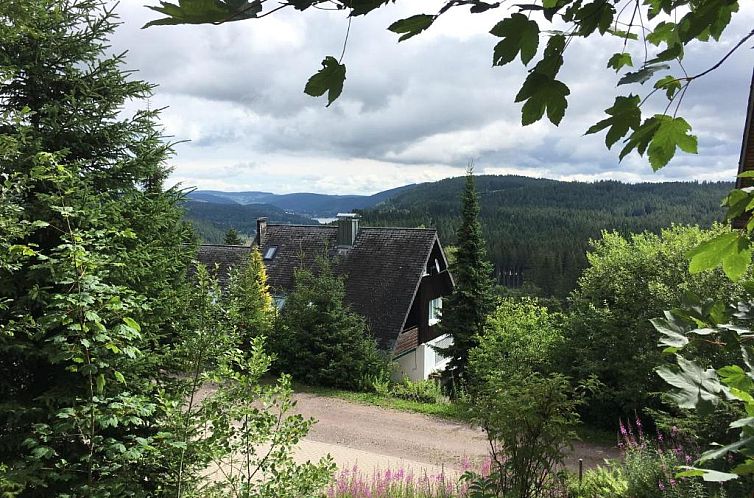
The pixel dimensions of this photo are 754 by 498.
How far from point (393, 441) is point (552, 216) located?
127 m

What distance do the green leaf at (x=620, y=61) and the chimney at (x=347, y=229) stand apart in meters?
22.5

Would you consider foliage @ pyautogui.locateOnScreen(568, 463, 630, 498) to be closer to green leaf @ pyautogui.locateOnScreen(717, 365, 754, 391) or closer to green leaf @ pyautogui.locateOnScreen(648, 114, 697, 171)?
green leaf @ pyautogui.locateOnScreen(717, 365, 754, 391)

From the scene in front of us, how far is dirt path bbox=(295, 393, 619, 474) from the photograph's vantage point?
416 inches

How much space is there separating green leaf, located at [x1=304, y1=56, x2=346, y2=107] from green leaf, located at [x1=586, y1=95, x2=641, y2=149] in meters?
0.61

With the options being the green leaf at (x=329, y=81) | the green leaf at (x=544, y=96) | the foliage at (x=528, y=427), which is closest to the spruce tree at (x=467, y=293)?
the foliage at (x=528, y=427)

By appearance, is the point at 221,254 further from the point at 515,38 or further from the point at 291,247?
the point at 515,38

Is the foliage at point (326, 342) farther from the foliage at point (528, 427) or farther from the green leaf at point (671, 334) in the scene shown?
the green leaf at point (671, 334)

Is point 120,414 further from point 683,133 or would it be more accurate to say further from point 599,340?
point 599,340

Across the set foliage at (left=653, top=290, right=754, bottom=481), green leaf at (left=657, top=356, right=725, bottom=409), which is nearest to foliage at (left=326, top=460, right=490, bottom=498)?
foliage at (left=653, top=290, right=754, bottom=481)

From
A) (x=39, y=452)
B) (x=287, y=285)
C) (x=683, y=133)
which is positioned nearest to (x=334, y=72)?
(x=683, y=133)

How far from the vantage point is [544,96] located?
3.46 ft

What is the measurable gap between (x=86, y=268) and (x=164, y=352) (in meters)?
2.47

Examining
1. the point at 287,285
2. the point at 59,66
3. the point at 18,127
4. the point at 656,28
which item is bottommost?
the point at 287,285

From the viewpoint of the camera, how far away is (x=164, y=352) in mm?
6102
